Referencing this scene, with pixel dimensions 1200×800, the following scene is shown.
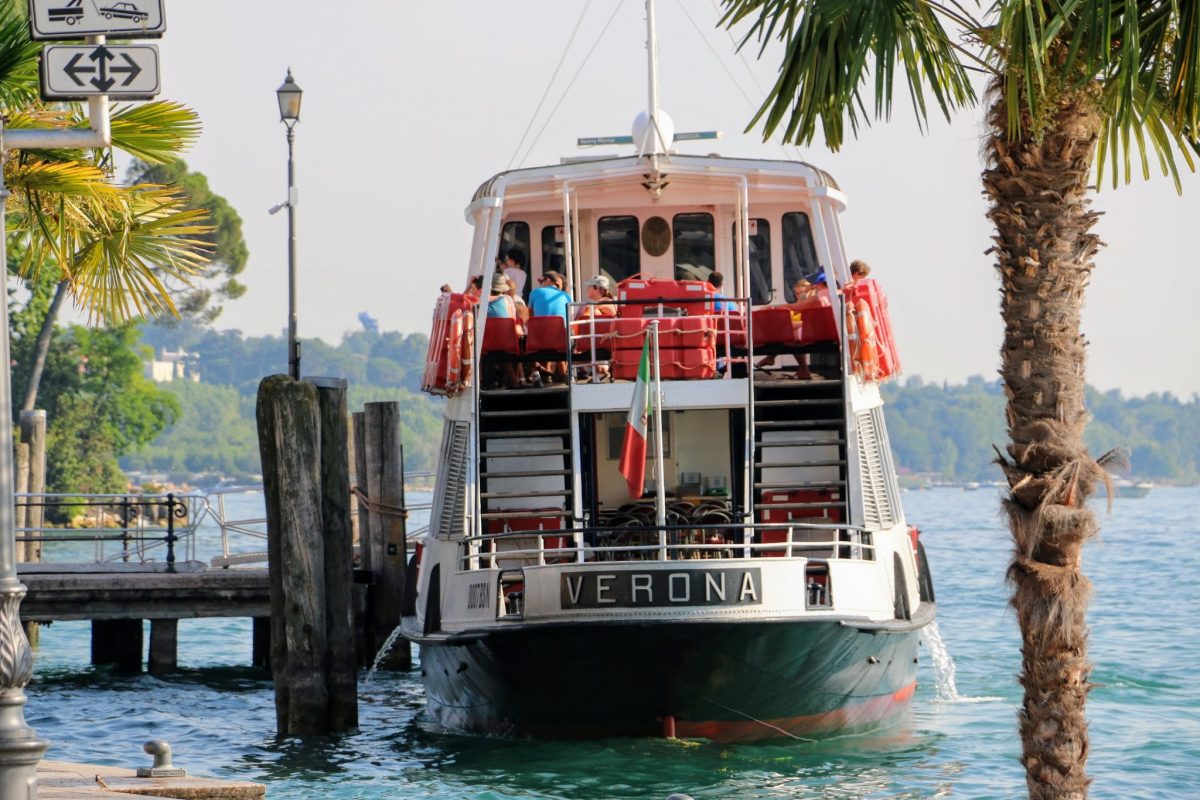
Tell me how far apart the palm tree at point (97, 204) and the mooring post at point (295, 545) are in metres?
4.04

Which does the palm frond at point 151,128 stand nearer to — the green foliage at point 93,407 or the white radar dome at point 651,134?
the white radar dome at point 651,134

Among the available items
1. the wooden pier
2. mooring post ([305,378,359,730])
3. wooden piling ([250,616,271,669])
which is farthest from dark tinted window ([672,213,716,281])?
wooden piling ([250,616,271,669])

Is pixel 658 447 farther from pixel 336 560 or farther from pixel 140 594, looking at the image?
pixel 140 594

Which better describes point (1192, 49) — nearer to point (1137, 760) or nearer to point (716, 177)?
point (716, 177)

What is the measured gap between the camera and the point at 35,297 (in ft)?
209

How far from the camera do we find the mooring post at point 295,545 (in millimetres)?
17422

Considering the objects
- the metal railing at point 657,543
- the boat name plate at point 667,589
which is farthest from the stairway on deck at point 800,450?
the boat name plate at point 667,589

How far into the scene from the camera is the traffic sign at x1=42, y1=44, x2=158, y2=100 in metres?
9.77

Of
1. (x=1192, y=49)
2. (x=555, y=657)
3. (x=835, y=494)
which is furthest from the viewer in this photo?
(x=835, y=494)

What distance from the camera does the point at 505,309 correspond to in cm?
1828

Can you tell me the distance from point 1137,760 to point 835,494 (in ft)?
13.7

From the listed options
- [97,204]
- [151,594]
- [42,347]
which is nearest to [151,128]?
[97,204]

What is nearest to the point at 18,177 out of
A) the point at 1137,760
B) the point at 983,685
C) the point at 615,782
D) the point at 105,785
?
the point at 105,785

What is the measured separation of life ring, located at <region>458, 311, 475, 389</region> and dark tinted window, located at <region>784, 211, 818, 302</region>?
4.37m
